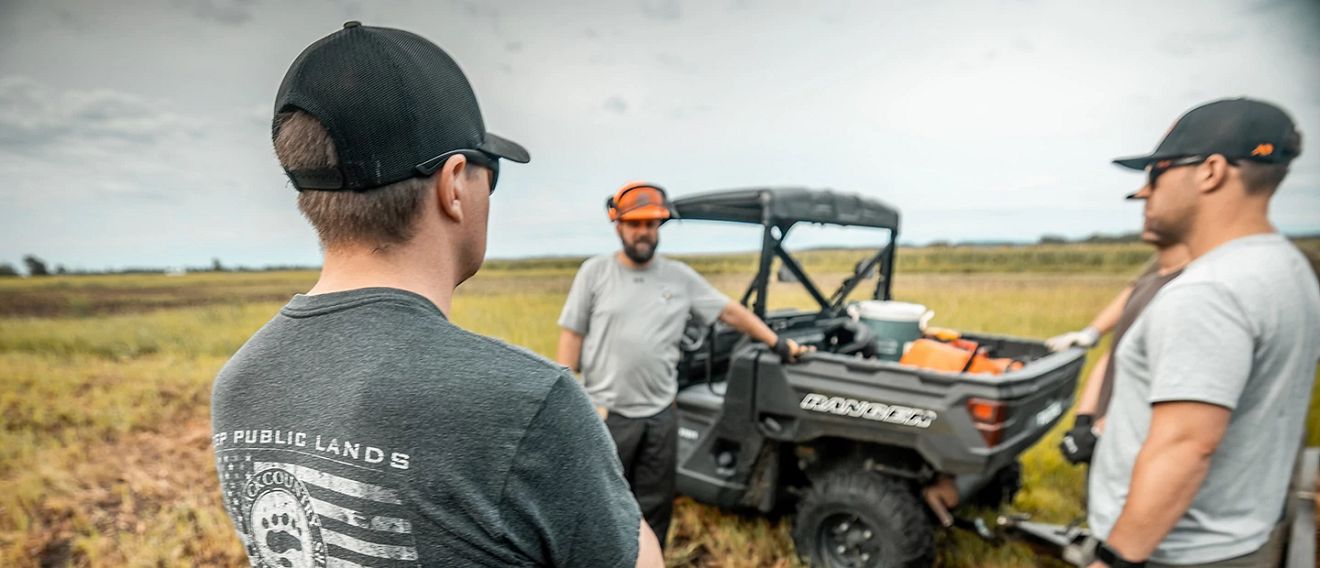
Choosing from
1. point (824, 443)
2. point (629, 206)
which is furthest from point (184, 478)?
point (824, 443)

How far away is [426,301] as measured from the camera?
2.21 feet

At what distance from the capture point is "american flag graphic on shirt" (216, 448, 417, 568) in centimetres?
61

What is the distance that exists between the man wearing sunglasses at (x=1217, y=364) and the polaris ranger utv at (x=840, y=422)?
2.83ft

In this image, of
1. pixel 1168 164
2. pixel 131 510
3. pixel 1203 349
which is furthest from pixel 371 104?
pixel 131 510

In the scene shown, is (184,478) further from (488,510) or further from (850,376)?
(488,510)

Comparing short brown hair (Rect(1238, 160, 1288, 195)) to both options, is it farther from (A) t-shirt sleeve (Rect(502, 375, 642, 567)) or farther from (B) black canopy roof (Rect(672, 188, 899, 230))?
(B) black canopy roof (Rect(672, 188, 899, 230))

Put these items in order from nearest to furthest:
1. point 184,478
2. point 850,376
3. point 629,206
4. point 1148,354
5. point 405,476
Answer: point 405,476 < point 1148,354 < point 850,376 < point 629,206 < point 184,478

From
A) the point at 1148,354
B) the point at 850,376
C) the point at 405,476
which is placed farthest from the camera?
the point at 850,376

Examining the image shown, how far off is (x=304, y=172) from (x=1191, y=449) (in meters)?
1.57

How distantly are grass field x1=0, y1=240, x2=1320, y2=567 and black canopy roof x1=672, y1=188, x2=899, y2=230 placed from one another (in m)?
0.29

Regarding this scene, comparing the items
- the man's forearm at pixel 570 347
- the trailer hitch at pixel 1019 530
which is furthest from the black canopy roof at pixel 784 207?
the trailer hitch at pixel 1019 530

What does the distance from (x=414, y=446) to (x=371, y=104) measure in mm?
377

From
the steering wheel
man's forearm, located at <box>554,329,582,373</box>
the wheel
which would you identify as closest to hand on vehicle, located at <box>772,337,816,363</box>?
the wheel

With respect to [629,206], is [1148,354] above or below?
below
